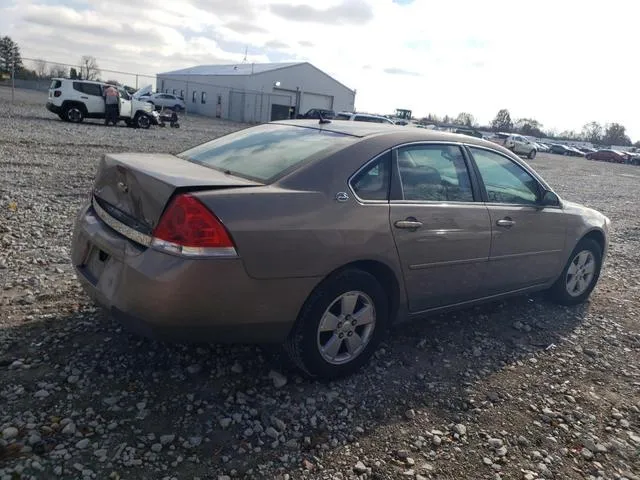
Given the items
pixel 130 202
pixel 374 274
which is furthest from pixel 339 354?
pixel 130 202

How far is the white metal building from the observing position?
4728 cm

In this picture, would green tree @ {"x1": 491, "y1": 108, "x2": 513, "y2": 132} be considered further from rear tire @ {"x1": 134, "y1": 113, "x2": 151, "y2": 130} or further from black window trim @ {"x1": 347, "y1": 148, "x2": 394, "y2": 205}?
Result: black window trim @ {"x1": 347, "y1": 148, "x2": 394, "y2": 205}

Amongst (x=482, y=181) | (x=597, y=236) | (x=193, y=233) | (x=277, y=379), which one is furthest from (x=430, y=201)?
(x=597, y=236)

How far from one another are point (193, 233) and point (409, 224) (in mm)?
1467

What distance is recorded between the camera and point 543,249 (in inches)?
181

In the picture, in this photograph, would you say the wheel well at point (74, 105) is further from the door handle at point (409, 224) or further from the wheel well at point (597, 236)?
the door handle at point (409, 224)

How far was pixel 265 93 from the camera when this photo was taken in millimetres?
46969

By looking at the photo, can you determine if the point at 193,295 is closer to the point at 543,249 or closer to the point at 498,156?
the point at 498,156

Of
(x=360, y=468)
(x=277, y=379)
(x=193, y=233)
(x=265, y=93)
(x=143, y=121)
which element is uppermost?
(x=265, y=93)

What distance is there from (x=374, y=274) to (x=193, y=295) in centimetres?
127

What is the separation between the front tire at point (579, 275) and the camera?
16.7 feet

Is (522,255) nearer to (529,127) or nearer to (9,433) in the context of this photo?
(9,433)

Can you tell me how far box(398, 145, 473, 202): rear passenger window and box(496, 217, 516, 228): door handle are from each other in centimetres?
35

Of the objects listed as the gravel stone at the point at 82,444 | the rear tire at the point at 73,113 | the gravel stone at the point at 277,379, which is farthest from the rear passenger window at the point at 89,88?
the gravel stone at the point at 82,444
